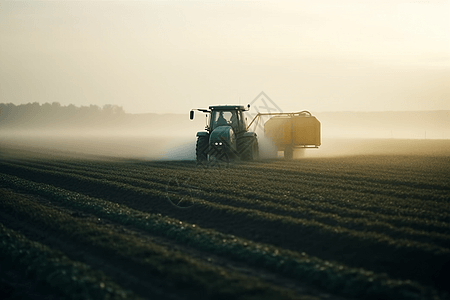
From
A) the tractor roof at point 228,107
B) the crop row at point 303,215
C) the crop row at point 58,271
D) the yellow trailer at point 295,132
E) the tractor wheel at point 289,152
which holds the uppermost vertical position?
the tractor roof at point 228,107

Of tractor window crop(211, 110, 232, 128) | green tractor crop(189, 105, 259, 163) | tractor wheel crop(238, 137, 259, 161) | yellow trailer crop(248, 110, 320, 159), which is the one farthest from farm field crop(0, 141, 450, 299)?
yellow trailer crop(248, 110, 320, 159)

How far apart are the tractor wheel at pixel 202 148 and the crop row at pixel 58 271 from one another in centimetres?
1463

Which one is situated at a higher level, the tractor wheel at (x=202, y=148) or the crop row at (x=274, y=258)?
the tractor wheel at (x=202, y=148)

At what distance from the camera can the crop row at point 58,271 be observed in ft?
22.1

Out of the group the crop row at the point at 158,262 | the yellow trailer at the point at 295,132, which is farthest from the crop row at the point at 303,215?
the yellow trailer at the point at 295,132

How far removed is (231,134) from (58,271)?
636 inches

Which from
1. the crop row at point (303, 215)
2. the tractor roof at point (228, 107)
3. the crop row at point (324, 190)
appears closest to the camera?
the crop row at point (303, 215)

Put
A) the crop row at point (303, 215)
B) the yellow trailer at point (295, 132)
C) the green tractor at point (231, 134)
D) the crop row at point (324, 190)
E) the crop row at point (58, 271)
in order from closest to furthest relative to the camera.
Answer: the crop row at point (58, 271)
the crop row at point (303, 215)
the crop row at point (324, 190)
the green tractor at point (231, 134)
the yellow trailer at point (295, 132)

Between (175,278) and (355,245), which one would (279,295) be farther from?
(355,245)

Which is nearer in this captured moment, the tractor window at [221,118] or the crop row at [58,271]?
the crop row at [58,271]

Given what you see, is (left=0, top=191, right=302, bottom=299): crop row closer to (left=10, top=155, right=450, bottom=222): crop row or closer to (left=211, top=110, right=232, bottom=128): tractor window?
(left=10, top=155, right=450, bottom=222): crop row

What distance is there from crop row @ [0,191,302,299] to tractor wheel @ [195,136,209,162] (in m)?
12.5

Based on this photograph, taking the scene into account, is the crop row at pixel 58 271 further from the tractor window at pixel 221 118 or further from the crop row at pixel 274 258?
the tractor window at pixel 221 118

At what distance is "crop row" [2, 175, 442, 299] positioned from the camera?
6.88 metres
